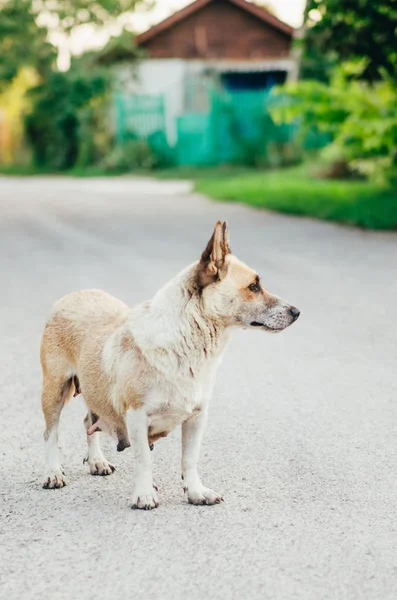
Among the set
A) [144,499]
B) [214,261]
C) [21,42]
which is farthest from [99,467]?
[21,42]

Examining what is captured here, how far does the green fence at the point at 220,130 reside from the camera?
31062 mm

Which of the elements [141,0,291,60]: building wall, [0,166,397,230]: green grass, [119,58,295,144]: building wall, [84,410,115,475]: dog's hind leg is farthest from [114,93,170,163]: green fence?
[84,410,115,475]: dog's hind leg

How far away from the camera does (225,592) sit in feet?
11.4

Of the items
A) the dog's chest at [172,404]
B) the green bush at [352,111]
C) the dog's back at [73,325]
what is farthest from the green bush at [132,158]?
the dog's chest at [172,404]

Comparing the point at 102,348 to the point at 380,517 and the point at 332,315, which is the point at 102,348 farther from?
the point at 332,315

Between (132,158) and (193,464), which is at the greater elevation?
(193,464)

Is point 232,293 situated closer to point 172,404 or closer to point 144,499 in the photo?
point 172,404

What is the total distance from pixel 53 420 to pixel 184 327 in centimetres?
92

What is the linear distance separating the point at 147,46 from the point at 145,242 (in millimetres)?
27030

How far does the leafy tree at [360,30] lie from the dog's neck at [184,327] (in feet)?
39.2

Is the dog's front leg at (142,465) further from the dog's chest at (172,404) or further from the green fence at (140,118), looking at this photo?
the green fence at (140,118)

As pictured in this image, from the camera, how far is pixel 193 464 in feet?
14.7

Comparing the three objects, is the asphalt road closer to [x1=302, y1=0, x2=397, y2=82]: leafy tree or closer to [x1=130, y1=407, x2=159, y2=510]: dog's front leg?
[x1=130, y1=407, x2=159, y2=510]: dog's front leg

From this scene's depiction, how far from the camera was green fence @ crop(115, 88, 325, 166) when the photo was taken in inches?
1223
